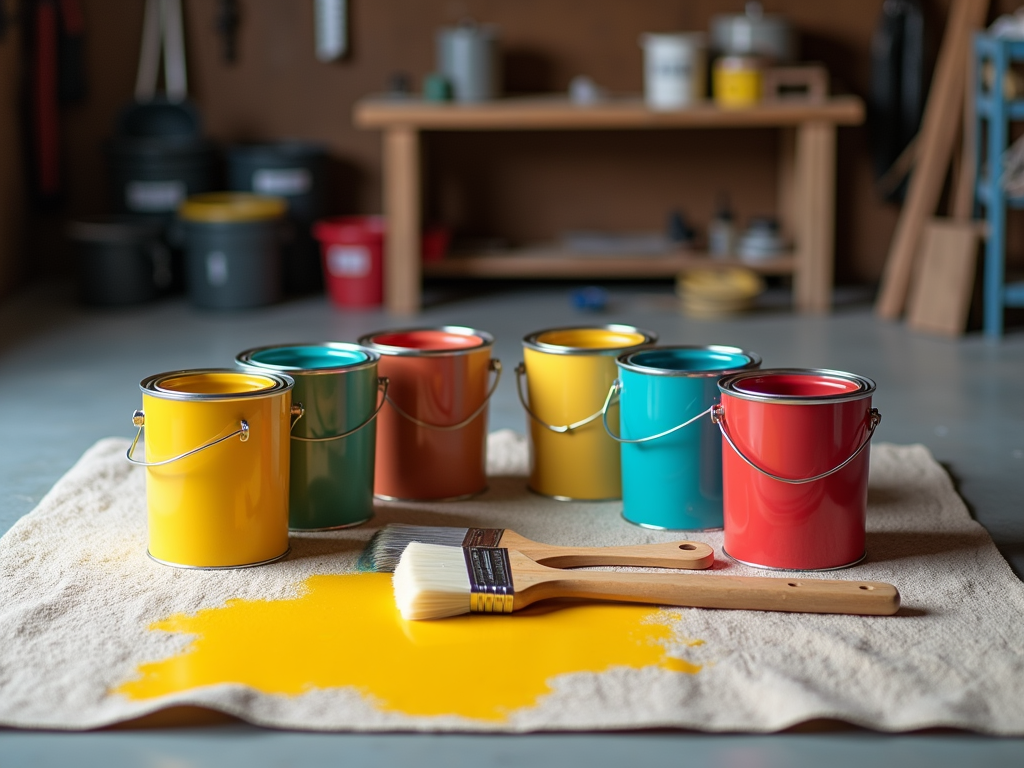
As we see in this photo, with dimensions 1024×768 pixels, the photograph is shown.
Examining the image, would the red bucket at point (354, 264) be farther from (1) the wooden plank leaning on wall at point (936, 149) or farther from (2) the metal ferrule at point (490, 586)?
(2) the metal ferrule at point (490, 586)

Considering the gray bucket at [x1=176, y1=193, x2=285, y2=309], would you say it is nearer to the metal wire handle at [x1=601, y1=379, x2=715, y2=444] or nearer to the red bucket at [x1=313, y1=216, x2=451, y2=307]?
the red bucket at [x1=313, y1=216, x2=451, y2=307]

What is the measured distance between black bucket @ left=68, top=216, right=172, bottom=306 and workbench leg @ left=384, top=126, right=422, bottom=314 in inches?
38.2

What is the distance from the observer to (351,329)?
174 inches

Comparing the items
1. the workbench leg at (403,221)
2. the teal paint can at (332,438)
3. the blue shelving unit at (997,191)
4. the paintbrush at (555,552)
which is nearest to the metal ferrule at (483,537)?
the paintbrush at (555,552)

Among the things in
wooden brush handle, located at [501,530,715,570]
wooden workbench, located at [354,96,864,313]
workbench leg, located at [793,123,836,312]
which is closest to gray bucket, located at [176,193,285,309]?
wooden workbench, located at [354,96,864,313]

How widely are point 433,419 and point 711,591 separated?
74cm

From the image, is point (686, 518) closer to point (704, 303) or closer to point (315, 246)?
point (704, 303)

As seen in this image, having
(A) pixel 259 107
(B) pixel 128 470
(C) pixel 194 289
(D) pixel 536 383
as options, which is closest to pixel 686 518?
(D) pixel 536 383

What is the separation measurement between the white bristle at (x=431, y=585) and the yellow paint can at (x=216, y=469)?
0.88ft

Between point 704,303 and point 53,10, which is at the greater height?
point 53,10

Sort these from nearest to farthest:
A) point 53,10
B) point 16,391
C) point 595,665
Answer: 1. point 595,665
2. point 16,391
3. point 53,10

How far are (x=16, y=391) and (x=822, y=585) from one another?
2.45m

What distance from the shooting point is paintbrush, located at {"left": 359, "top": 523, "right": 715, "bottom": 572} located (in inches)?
81.3

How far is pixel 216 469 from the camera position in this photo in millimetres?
2008
